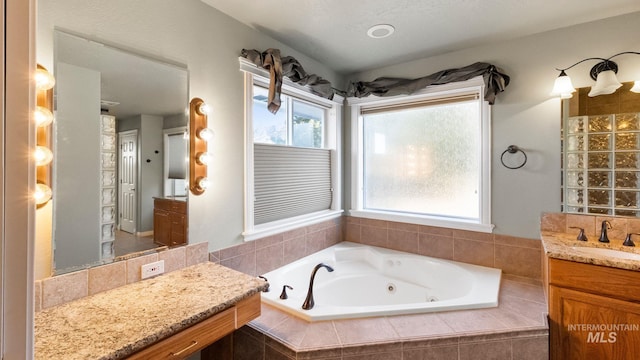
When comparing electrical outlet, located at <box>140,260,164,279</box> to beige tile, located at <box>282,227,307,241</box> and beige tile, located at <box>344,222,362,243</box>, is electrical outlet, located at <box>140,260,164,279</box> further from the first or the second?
beige tile, located at <box>344,222,362,243</box>

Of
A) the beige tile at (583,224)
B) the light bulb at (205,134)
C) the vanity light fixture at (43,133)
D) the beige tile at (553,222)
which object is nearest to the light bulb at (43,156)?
the vanity light fixture at (43,133)

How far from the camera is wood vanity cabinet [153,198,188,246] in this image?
1.70m

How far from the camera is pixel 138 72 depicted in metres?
1.62

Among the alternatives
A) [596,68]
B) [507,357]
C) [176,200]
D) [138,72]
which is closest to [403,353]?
[507,357]

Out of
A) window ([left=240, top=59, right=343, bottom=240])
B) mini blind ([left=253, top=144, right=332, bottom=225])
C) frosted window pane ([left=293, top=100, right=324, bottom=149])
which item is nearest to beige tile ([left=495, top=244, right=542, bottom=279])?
window ([left=240, top=59, right=343, bottom=240])

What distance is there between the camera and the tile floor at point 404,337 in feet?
4.92

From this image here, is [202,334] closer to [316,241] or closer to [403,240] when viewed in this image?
[316,241]

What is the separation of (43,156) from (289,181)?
173 cm

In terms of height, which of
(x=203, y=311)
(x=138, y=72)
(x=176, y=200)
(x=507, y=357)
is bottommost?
(x=507, y=357)

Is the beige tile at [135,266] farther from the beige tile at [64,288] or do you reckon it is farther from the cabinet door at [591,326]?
the cabinet door at [591,326]

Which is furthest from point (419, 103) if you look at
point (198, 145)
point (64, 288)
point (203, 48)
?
point (64, 288)

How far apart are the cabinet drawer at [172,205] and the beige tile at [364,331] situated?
1.19m

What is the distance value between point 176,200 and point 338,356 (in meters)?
1.32

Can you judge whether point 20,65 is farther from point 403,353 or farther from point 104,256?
point 403,353
